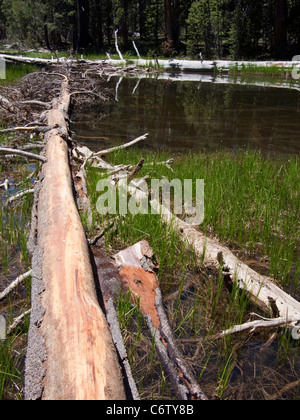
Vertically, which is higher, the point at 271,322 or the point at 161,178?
the point at 161,178

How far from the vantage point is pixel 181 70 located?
2067 cm

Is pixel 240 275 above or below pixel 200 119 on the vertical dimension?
below

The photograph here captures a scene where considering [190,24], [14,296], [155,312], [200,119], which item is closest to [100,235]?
[14,296]

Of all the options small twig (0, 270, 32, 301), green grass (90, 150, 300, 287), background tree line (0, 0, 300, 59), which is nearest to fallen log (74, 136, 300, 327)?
green grass (90, 150, 300, 287)

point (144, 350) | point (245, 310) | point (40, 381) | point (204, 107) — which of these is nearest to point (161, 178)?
point (245, 310)

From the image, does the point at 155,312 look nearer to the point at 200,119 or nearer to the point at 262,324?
the point at 262,324

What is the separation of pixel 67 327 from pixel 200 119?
28.3ft

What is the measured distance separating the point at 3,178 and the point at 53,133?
1.05m

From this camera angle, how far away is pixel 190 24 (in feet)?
80.0

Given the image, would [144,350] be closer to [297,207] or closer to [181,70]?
[297,207]

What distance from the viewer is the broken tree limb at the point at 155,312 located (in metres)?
2.02

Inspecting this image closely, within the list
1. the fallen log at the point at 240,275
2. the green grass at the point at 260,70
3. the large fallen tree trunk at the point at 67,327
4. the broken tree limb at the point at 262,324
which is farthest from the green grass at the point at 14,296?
the green grass at the point at 260,70

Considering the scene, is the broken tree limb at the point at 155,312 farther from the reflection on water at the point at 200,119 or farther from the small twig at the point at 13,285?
the reflection on water at the point at 200,119

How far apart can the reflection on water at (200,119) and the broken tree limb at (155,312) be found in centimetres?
436
